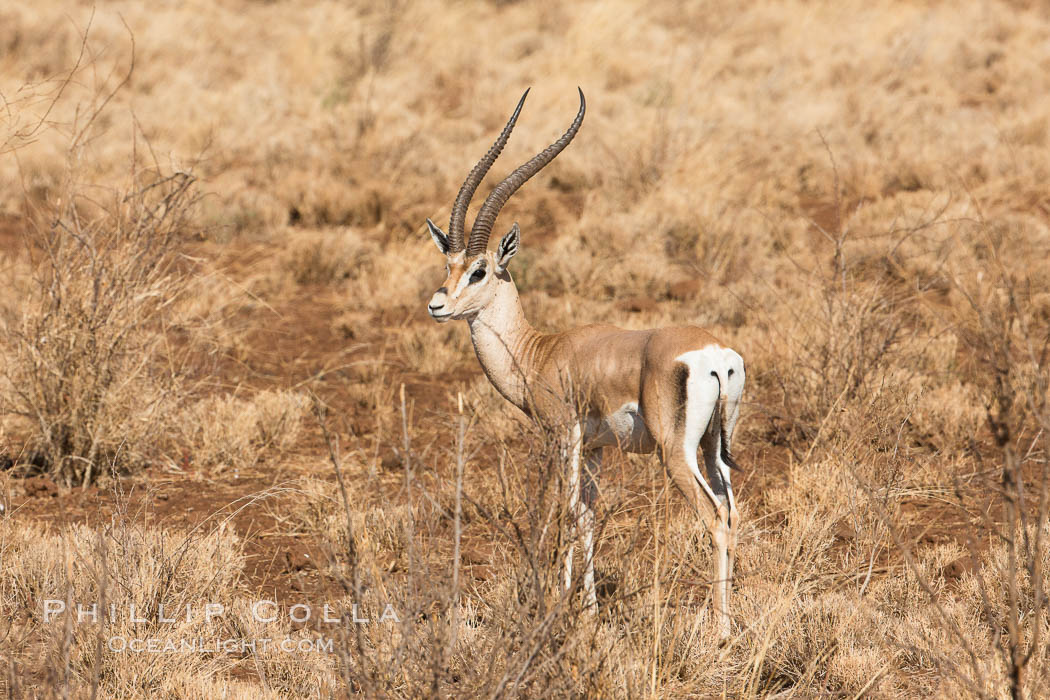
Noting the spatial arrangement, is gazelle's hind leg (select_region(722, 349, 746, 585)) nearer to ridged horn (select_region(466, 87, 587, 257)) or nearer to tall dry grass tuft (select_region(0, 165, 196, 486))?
ridged horn (select_region(466, 87, 587, 257))

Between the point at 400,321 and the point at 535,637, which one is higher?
the point at 535,637

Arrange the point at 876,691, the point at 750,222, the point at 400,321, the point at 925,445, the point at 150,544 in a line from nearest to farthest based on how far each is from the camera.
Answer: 1. the point at 876,691
2. the point at 150,544
3. the point at 925,445
4. the point at 400,321
5. the point at 750,222

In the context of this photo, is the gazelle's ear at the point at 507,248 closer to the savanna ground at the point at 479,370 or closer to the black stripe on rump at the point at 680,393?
the savanna ground at the point at 479,370

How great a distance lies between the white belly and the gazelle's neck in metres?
0.48

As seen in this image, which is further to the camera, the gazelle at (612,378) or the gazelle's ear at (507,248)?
the gazelle's ear at (507,248)

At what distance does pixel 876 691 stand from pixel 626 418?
147cm

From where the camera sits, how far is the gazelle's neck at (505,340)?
16.9 feet

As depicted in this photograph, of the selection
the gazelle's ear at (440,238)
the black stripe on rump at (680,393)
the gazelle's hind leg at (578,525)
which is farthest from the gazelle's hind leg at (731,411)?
the gazelle's ear at (440,238)

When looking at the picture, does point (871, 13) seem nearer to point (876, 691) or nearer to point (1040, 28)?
point (1040, 28)

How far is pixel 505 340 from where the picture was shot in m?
5.25

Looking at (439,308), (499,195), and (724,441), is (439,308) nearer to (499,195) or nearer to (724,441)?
(499,195)

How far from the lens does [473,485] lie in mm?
6191

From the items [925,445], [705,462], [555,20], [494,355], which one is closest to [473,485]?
[494,355]

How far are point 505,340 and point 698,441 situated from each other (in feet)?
4.02
